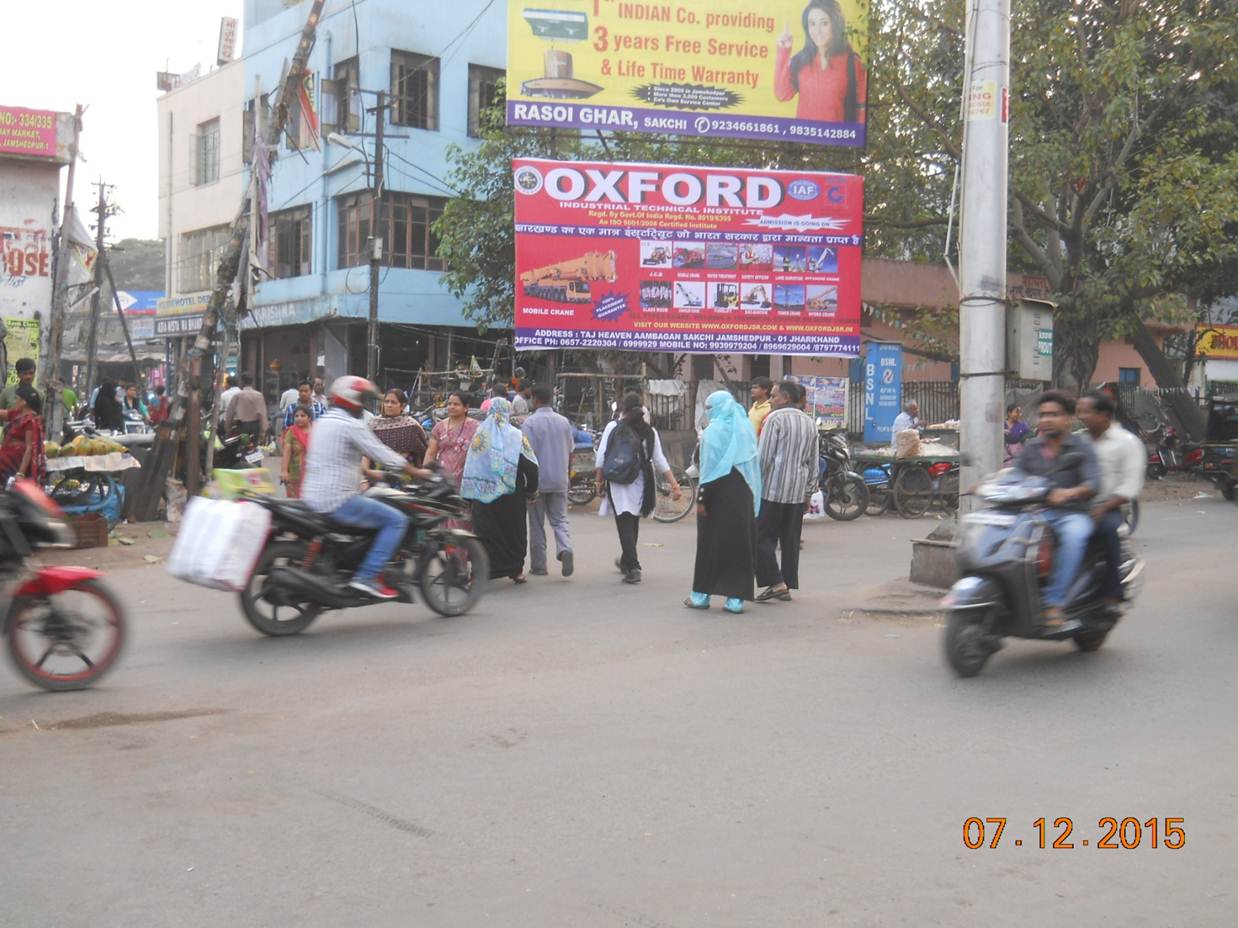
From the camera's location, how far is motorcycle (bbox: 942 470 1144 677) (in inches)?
271

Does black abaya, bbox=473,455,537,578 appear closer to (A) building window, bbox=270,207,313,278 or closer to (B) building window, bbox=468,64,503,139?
(B) building window, bbox=468,64,503,139

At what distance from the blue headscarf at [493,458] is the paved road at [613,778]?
1.81m

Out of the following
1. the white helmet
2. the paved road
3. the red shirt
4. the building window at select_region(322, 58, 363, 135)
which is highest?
the building window at select_region(322, 58, 363, 135)

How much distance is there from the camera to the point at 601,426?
20953 mm

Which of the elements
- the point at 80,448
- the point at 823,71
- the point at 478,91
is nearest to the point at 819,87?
the point at 823,71

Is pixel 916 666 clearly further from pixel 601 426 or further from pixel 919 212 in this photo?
pixel 919 212

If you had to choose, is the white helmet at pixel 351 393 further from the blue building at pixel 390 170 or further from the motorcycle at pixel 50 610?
the blue building at pixel 390 170

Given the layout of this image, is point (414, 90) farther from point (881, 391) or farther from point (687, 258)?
point (881, 391)

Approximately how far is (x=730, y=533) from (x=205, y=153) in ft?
113

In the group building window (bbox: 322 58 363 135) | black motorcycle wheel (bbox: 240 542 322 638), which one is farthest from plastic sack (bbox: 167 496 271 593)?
building window (bbox: 322 58 363 135)

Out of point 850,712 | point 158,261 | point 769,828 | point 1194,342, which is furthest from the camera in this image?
point 158,261

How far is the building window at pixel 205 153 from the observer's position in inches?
1517

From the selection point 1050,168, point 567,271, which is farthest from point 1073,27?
point 567,271

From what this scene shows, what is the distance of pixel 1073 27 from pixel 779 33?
456 centimetres
